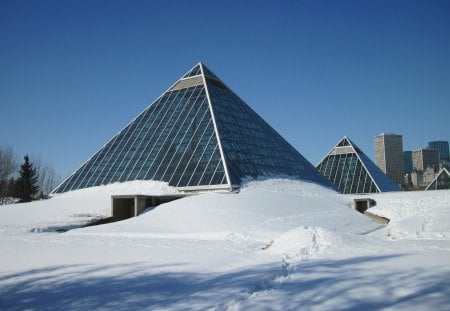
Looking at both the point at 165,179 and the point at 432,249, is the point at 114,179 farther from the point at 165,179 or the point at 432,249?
the point at 432,249

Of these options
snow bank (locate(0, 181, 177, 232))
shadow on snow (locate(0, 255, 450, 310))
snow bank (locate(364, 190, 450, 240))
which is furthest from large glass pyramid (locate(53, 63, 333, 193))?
shadow on snow (locate(0, 255, 450, 310))

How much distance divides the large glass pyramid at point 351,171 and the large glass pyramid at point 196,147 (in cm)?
1162

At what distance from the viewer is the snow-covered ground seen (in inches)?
289

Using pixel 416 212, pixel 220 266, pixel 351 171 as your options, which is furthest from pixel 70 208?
pixel 351 171

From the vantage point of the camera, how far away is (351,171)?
53.3m

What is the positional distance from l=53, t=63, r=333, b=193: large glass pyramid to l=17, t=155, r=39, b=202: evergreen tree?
28.1m

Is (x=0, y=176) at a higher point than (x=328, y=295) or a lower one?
higher

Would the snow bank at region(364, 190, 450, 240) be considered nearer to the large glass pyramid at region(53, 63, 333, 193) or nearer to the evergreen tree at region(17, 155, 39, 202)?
the large glass pyramid at region(53, 63, 333, 193)

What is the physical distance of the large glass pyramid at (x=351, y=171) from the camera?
166ft

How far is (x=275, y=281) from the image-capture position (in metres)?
8.60

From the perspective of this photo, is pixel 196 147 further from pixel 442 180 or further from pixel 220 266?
pixel 442 180

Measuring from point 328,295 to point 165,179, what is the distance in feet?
76.1

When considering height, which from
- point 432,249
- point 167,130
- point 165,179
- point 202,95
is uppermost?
point 202,95

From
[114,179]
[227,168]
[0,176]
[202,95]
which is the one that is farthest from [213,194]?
[0,176]
